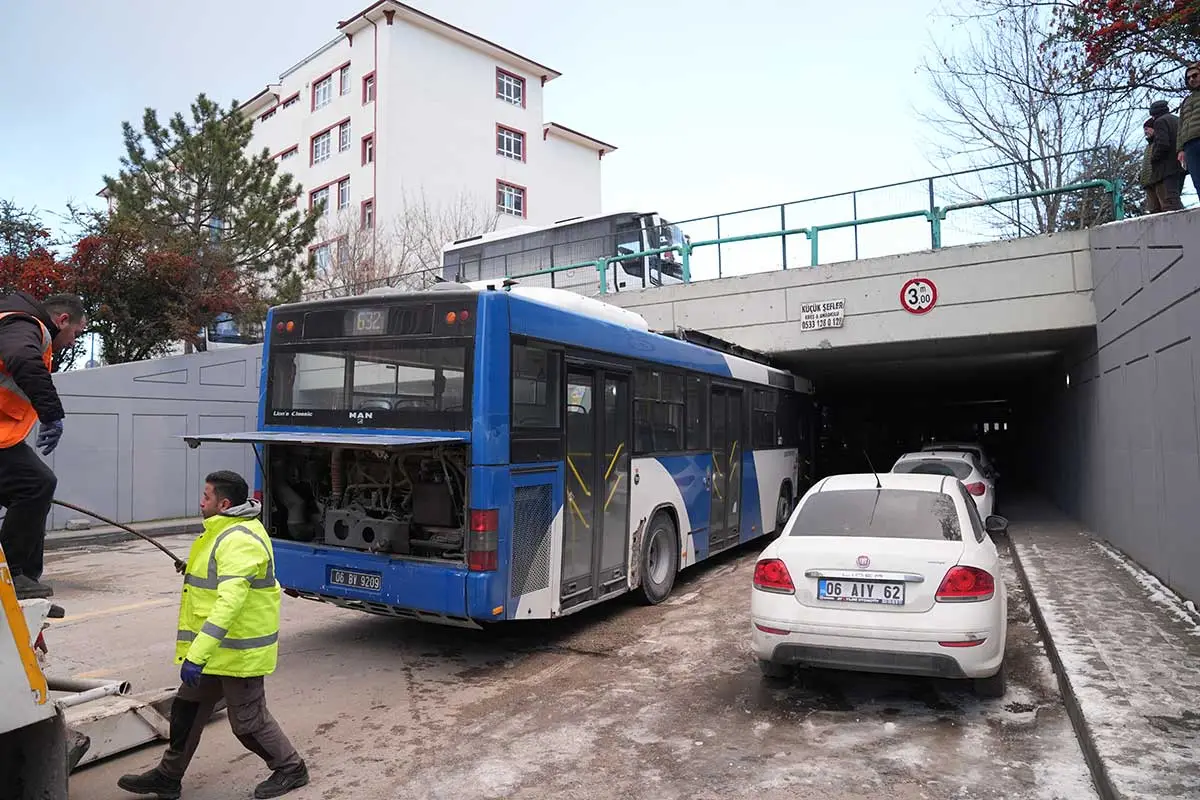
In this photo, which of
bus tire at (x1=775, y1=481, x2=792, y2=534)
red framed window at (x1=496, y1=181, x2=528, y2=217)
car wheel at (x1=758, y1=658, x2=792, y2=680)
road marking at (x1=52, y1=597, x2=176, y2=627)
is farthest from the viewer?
red framed window at (x1=496, y1=181, x2=528, y2=217)

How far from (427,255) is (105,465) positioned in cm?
1509

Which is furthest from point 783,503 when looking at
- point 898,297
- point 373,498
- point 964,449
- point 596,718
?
point 596,718

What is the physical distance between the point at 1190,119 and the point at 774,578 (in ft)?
20.9

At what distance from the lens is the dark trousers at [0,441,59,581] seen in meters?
4.32

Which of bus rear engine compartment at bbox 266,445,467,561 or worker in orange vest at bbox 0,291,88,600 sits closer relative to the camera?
worker in orange vest at bbox 0,291,88,600

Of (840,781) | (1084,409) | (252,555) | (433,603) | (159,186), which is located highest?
(159,186)

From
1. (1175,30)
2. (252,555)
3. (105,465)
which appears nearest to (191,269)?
(105,465)

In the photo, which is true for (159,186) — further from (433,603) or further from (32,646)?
(32,646)

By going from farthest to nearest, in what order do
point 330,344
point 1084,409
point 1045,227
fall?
point 1045,227, point 1084,409, point 330,344

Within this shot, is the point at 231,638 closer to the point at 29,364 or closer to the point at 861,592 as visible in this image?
the point at 29,364

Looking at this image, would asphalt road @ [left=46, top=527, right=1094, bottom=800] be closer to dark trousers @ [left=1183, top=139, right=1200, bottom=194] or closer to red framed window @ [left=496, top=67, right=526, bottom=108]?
dark trousers @ [left=1183, top=139, right=1200, bottom=194]

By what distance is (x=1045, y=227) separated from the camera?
587 inches

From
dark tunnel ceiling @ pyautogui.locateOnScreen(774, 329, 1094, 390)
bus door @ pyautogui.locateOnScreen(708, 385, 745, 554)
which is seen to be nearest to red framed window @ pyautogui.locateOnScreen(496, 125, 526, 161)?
dark tunnel ceiling @ pyautogui.locateOnScreen(774, 329, 1094, 390)

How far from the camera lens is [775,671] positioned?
617 centimetres
